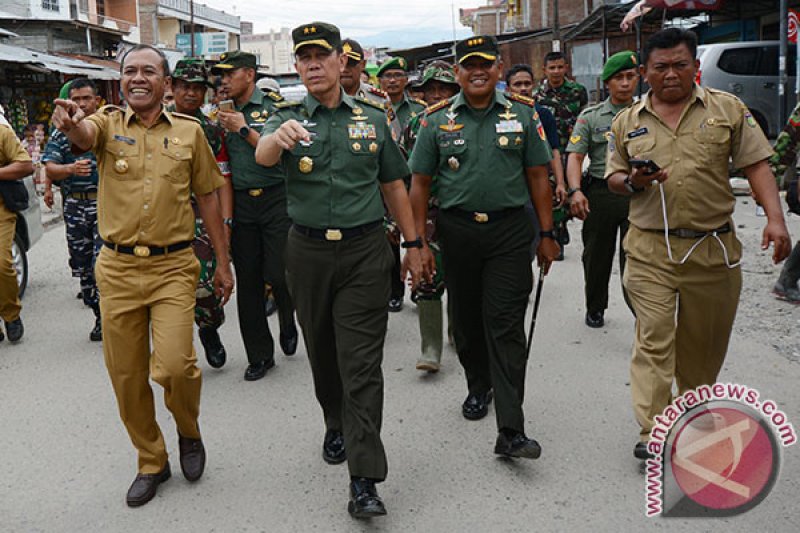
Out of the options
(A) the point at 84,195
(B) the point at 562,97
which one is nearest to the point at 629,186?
(A) the point at 84,195

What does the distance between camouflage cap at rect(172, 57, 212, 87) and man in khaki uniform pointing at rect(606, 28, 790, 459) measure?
2.76 m

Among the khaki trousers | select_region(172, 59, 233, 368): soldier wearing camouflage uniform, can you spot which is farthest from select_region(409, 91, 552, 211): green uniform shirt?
the khaki trousers

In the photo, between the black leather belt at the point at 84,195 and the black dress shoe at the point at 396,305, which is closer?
the black leather belt at the point at 84,195

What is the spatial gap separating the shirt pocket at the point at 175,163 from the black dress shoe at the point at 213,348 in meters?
1.97

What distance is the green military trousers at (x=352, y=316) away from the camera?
3.40 m

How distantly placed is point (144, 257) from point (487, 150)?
177 centimetres

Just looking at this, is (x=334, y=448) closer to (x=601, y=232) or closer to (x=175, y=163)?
(x=175, y=163)

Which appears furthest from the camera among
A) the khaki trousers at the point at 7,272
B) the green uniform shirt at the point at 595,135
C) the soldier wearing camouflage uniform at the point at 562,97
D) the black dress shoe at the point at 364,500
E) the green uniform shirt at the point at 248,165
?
the soldier wearing camouflage uniform at the point at 562,97

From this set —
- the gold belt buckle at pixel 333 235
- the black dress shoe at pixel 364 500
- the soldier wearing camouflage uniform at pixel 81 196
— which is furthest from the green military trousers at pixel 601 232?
the soldier wearing camouflage uniform at pixel 81 196

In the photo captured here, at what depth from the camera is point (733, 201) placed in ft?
12.5

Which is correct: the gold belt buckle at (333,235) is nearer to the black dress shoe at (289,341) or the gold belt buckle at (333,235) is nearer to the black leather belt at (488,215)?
the black leather belt at (488,215)

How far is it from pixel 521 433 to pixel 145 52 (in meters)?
2.56

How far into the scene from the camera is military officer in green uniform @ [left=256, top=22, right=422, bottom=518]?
3434mm

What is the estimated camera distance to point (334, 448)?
402 centimetres
